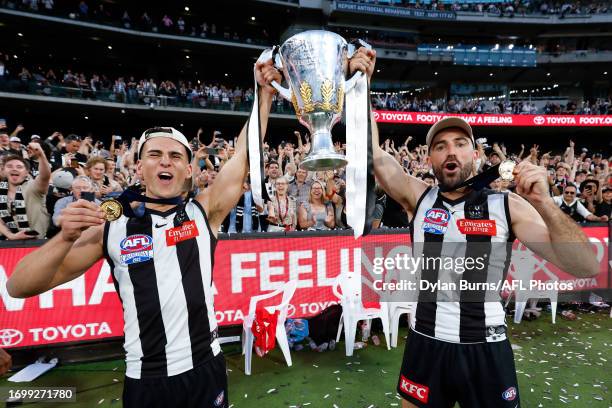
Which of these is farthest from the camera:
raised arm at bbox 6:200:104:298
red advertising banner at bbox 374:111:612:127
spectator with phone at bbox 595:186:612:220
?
red advertising banner at bbox 374:111:612:127

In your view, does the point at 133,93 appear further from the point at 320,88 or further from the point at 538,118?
the point at 538,118

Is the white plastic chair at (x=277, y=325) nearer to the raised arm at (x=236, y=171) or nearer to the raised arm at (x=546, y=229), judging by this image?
the raised arm at (x=236, y=171)

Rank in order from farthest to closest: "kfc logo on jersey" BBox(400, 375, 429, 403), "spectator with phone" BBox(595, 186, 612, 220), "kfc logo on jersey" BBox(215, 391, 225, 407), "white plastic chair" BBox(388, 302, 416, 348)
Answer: "spectator with phone" BBox(595, 186, 612, 220), "white plastic chair" BBox(388, 302, 416, 348), "kfc logo on jersey" BBox(400, 375, 429, 403), "kfc logo on jersey" BBox(215, 391, 225, 407)

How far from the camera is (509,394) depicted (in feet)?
6.26

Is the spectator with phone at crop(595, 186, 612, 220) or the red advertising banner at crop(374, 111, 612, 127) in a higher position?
the red advertising banner at crop(374, 111, 612, 127)

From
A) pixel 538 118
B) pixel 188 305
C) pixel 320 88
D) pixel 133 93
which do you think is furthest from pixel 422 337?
pixel 538 118

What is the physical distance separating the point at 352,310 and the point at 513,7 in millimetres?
38131

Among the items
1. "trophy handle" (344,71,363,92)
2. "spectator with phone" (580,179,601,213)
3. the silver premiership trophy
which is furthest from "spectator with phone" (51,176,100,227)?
"spectator with phone" (580,179,601,213)

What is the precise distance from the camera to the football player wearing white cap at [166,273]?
1.77 m

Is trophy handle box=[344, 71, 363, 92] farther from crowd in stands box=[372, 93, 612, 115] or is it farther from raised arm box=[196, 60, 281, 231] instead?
crowd in stands box=[372, 93, 612, 115]

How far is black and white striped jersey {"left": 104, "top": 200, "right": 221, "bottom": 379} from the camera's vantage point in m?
1.79

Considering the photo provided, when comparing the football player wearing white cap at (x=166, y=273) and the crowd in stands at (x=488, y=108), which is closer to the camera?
the football player wearing white cap at (x=166, y=273)

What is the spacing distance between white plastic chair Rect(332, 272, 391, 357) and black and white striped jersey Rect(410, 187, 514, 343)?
7.71 feet

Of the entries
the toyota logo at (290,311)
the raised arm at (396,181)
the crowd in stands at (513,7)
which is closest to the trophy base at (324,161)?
the raised arm at (396,181)
